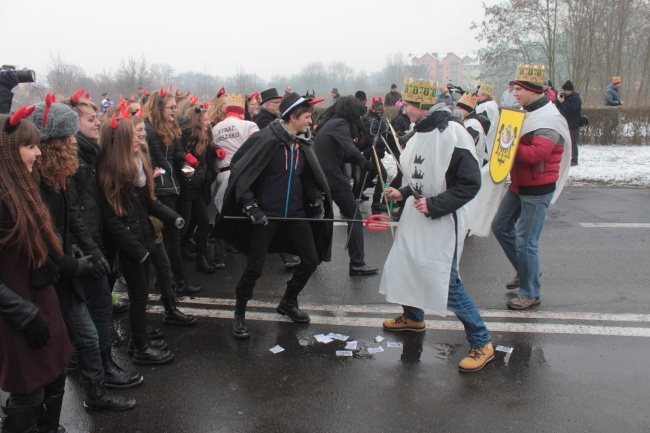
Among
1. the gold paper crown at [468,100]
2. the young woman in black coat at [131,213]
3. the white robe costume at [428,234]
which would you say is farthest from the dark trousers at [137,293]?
the gold paper crown at [468,100]

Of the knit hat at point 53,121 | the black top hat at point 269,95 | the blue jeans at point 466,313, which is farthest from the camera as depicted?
the black top hat at point 269,95

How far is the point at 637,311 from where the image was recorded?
500cm

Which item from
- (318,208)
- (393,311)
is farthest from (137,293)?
(393,311)

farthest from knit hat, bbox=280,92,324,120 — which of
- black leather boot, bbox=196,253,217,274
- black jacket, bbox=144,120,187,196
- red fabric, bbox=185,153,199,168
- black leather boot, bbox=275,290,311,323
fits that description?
black leather boot, bbox=196,253,217,274

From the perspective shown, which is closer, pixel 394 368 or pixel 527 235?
pixel 394 368

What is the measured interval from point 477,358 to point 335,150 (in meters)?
2.90

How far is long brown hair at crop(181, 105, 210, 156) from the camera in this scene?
6059 mm

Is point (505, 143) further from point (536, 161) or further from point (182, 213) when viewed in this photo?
point (182, 213)

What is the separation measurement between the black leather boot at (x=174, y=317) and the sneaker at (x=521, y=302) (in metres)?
2.85

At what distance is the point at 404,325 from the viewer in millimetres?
4668

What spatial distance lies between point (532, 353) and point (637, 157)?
449 inches

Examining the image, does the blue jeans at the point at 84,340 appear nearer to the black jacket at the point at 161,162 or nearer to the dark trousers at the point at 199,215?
the black jacket at the point at 161,162

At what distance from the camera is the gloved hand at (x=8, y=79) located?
441 centimetres

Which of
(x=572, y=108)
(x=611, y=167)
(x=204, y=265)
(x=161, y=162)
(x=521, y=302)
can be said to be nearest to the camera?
(x=521, y=302)
